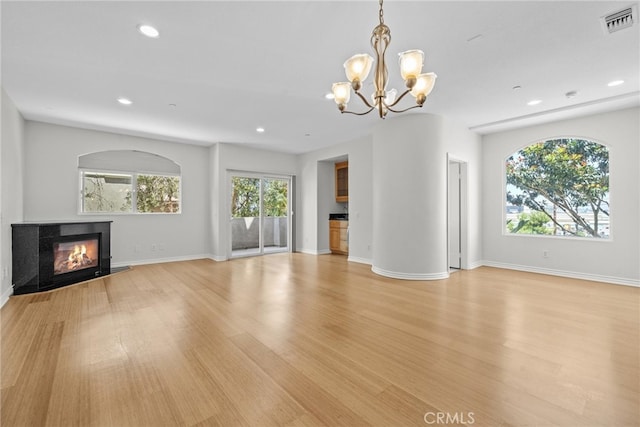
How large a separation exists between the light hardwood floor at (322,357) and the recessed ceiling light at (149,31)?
2668 millimetres

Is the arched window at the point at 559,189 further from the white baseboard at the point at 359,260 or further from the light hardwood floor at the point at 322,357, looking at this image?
the white baseboard at the point at 359,260

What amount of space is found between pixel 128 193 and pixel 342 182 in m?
4.87

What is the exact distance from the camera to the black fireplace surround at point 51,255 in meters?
3.82

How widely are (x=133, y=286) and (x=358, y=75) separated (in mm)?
4248

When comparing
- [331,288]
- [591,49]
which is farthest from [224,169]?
[591,49]

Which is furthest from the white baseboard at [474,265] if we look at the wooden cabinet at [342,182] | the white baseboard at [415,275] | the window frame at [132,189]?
the window frame at [132,189]

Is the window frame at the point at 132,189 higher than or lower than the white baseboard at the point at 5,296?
higher

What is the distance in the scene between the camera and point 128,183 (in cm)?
575

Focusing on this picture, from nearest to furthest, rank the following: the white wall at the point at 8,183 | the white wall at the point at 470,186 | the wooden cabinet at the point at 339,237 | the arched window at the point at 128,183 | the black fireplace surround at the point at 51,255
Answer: the white wall at the point at 8,183 → the black fireplace surround at the point at 51,255 → the white wall at the point at 470,186 → the arched window at the point at 128,183 → the wooden cabinet at the point at 339,237

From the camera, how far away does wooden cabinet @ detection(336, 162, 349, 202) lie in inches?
289

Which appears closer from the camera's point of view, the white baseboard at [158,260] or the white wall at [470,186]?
the white wall at [470,186]

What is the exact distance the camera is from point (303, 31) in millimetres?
2410

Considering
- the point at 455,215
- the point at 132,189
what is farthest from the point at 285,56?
the point at 132,189

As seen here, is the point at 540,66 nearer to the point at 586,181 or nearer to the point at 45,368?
the point at 586,181
